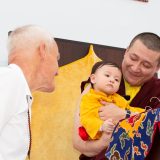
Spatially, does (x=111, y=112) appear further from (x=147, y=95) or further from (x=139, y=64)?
(x=139, y=64)

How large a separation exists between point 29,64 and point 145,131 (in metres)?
0.55

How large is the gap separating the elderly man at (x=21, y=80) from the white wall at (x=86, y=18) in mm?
1078

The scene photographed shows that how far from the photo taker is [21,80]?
4.74 ft

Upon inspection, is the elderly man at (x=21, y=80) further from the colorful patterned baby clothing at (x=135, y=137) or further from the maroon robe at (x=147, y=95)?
the maroon robe at (x=147, y=95)

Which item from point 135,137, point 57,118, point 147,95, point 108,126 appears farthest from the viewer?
point 57,118

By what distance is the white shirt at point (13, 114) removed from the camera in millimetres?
1372

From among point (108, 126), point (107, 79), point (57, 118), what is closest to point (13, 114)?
point (108, 126)

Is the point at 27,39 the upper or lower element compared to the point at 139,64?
upper

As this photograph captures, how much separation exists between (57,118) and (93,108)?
0.54 meters

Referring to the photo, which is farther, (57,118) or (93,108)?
(57,118)

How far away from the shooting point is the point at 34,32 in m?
1.68

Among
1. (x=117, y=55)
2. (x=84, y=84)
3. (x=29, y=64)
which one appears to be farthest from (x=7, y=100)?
(x=117, y=55)

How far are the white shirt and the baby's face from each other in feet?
2.00

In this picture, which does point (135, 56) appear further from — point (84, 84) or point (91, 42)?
point (91, 42)
